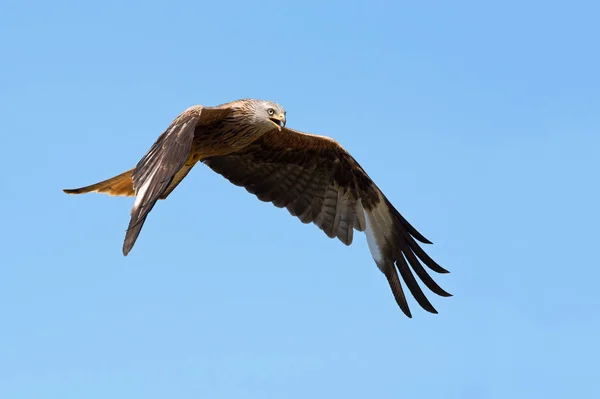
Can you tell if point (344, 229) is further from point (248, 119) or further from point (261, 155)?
point (248, 119)

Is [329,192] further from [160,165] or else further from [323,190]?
[160,165]

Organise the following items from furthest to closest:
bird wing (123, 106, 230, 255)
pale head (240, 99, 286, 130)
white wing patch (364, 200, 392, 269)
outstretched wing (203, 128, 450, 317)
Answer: white wing patch (364, 200, 392, 269), outstretched wing (203, 128, 450, 317), pale head (240, 99, 286, 130), bird wing (123, 106, 230, 255)

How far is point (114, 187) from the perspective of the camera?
1232 centimetres

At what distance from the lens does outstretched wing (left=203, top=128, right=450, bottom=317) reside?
41.4 ft

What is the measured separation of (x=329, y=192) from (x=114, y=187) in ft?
8.43

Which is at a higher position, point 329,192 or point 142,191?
point 329,192

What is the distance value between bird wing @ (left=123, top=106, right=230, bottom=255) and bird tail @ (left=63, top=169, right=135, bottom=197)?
5.42ft

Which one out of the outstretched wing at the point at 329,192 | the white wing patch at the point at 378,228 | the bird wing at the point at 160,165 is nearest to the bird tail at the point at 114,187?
the outstretched wing at the point at 329,192

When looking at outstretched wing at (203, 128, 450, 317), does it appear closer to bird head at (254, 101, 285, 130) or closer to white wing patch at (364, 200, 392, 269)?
white wing patch at (364, 200, 392, 269)

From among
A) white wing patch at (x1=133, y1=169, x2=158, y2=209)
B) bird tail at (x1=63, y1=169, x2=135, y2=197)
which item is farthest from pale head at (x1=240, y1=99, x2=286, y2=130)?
white wing patch at (x1=133, y1=169, x2=158, y2=209)

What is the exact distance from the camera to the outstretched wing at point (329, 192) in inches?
497

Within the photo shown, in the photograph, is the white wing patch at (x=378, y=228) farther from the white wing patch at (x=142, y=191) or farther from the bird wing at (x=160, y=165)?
the white wing patch at (x=142, y=191)

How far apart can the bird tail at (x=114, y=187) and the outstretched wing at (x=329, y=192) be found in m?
0.94

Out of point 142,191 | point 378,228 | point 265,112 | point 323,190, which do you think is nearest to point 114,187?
point 265,112
